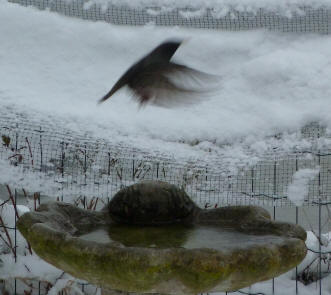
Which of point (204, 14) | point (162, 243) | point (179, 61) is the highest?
point (204, 14)

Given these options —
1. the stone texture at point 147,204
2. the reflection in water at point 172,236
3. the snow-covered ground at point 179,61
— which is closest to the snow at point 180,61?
the snow-covered ground at point 179,61

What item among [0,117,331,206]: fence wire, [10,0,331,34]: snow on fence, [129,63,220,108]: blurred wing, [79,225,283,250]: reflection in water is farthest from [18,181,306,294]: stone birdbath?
[10,0,331,34]: snow on fence

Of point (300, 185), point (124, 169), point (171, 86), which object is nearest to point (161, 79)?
point (171, 86)

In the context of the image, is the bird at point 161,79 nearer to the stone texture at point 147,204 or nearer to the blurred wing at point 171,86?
the blurred wing at point 171,86

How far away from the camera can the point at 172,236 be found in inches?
74.9

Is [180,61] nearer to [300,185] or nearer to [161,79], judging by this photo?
[161,79]

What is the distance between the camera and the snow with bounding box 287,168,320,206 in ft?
8.00

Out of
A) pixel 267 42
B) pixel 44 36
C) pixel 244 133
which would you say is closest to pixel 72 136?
pixel 44 36

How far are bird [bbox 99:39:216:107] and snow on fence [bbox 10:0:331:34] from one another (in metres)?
0.23

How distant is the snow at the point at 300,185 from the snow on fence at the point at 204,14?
61 centimetres

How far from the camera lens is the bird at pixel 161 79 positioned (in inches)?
87.8

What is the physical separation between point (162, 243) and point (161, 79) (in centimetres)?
72

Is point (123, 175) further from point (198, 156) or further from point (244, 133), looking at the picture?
point (244, 133)

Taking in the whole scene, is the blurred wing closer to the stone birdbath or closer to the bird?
the bird
